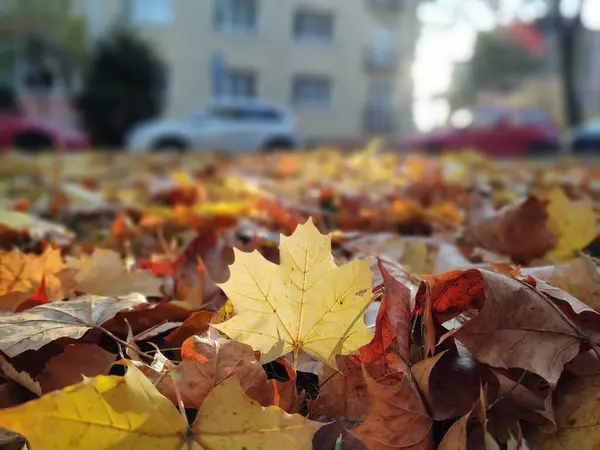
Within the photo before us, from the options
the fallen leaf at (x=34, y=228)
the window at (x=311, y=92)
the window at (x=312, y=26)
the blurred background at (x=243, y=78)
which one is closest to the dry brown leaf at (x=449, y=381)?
the fallen leaf at (x=34, y=228)

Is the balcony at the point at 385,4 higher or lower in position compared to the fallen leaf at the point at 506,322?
higher

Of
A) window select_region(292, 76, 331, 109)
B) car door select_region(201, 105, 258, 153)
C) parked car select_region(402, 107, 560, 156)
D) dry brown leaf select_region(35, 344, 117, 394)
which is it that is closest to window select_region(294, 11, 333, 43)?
window select_region(292, 76, 331, 109)

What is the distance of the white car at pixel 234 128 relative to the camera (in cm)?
1374

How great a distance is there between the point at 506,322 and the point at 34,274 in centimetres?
62

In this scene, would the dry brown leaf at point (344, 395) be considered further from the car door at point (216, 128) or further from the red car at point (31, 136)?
the car door at point (216, 128)

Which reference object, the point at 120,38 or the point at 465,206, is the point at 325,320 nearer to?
the point at 465,206

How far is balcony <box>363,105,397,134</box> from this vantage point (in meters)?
20.6

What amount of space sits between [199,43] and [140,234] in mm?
17776

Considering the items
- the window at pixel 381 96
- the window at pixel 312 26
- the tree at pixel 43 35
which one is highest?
the window at pixel 312 26

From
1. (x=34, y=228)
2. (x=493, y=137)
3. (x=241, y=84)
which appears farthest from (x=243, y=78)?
(x=34, y=228)

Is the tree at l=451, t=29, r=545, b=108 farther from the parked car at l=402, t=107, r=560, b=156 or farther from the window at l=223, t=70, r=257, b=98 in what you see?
the parked car at l=402, t=107, r=560, b=156

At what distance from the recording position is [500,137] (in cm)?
1345

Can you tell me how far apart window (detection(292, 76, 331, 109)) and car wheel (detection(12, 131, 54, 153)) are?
9.32 meters

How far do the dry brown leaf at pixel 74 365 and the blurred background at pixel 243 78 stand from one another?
1140 cm
